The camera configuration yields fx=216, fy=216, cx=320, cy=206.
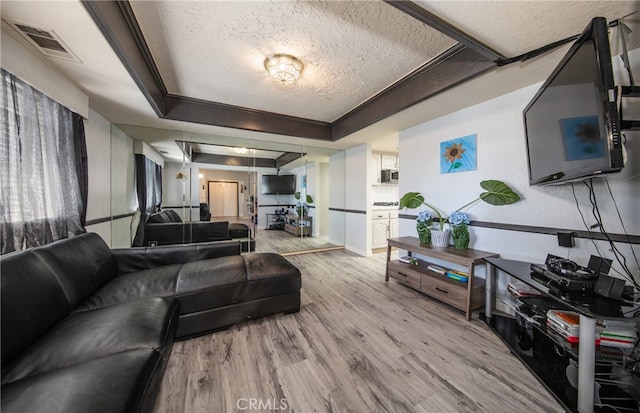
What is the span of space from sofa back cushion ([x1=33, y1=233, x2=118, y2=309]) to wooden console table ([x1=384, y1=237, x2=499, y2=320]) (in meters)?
3.00

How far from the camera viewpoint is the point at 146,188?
12.2 ft

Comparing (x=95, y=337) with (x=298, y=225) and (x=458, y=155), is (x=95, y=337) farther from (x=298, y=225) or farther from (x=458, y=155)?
(x=298, y=225)

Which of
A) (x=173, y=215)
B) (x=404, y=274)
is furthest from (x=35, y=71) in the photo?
(x=404, y=274)

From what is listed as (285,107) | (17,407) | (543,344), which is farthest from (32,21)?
(543,344)

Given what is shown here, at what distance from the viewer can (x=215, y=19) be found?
1.59m

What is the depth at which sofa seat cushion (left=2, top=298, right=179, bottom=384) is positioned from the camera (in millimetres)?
960

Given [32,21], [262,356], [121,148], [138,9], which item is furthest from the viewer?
[121,148]

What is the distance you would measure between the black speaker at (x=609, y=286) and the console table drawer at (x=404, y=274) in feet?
4.65

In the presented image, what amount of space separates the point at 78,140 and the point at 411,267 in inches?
156

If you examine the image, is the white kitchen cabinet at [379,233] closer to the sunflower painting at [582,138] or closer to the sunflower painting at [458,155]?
the sunflower painting at [458,155]

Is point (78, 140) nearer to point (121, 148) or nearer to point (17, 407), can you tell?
point (121, 148)

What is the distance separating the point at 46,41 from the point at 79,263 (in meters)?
1.52

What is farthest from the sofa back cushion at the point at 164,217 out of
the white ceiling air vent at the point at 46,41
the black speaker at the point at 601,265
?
the black speaker at the point at 601,265

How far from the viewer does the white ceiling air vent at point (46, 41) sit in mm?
1339
